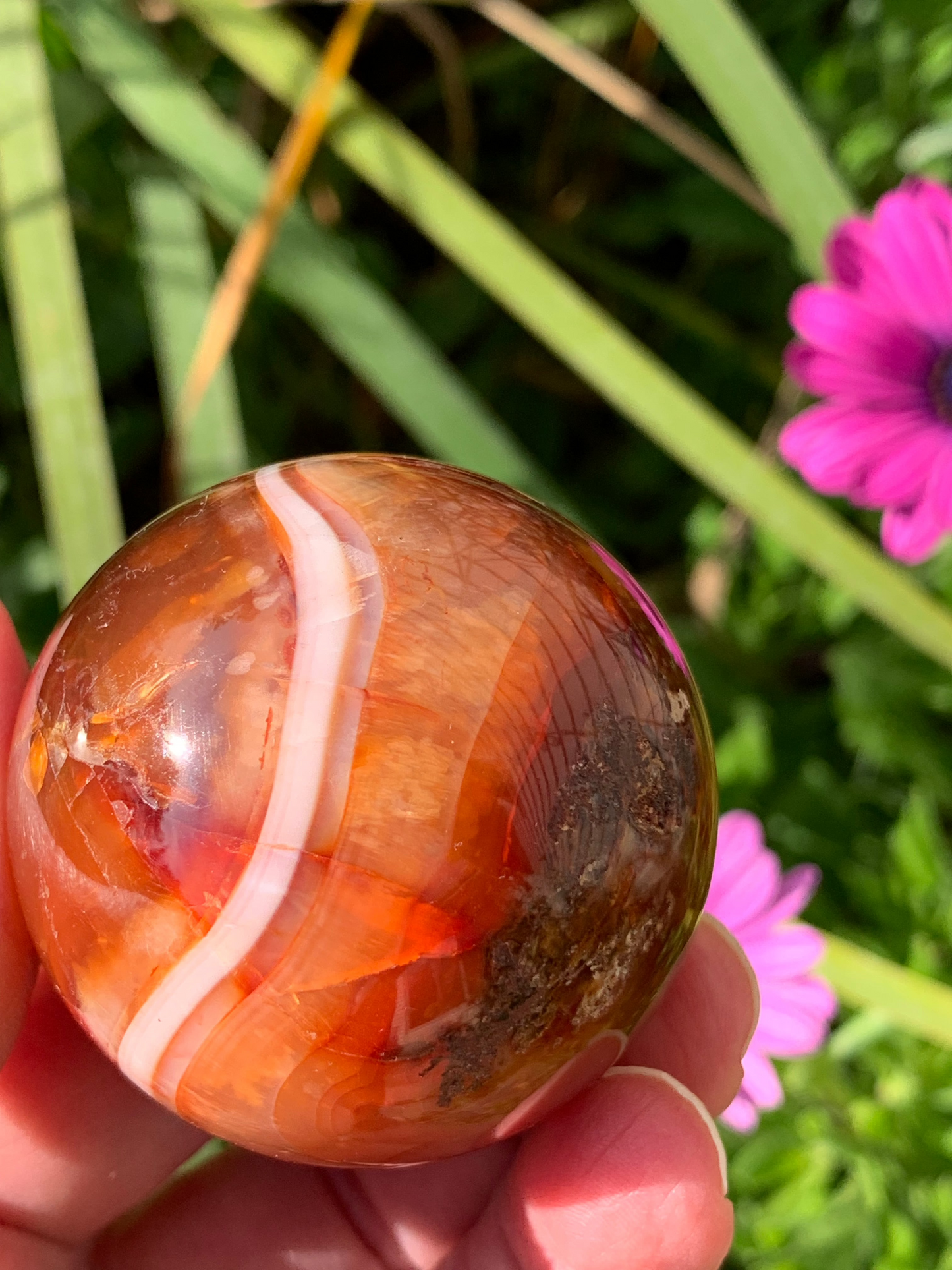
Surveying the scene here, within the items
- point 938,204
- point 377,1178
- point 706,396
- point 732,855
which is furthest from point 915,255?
point 377,1178

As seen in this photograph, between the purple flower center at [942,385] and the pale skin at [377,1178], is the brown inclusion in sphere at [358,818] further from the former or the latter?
the purple flower center at [942,385]

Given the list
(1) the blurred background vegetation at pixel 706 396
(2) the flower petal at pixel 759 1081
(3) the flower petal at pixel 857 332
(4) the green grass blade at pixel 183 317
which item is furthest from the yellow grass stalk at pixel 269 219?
(2) the flower petal at pixel 759 1081

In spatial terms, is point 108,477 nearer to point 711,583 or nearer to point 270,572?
point 270,572

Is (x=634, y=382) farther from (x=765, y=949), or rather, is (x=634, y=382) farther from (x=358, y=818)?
(x=358, y=818)

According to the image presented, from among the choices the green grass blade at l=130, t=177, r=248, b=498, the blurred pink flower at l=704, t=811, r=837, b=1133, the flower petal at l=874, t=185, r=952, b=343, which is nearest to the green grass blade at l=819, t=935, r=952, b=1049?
the blurred pink flower at l=704, t=811, r=837, b=1133

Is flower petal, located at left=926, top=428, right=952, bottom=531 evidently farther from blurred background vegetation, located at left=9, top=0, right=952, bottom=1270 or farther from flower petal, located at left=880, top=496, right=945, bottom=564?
blurred background vegetation, located at left=9, top=0, right=952, bottom=1270

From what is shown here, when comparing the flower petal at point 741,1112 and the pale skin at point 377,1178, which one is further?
the flower petal at point 741,1112
